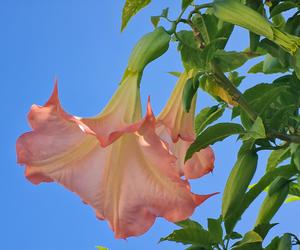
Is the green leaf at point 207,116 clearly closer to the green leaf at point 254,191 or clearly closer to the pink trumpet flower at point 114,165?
the green leaf at point 254,191

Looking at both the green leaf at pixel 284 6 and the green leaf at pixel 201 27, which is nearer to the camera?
the green leaf at pixel 201 27

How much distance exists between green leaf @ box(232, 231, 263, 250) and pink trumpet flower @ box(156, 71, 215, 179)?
298mm

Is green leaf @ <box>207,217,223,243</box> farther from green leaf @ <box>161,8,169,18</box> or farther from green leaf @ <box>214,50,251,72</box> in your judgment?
green leaf @ <box>161,8,169,18</box>

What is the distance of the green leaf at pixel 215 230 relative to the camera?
1.62 meters

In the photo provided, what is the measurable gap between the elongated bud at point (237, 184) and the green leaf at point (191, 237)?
138mm

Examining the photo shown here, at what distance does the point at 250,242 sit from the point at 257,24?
0.61 metres

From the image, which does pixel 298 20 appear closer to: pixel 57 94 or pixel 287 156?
pixel 287 156

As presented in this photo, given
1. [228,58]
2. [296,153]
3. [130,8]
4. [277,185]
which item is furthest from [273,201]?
[130,8]

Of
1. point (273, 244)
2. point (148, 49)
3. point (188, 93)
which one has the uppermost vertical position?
point (148, 49)

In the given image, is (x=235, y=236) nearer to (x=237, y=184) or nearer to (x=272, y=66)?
(x=237, y=184)

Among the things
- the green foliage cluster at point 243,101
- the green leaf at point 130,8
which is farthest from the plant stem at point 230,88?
the green leaf at point 130,8

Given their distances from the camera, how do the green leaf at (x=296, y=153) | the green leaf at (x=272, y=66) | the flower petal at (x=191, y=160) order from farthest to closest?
the green leaf at (x=272, y=66), the green leaf at (x=296, y=153), the flower petal at (x=191, y=160)

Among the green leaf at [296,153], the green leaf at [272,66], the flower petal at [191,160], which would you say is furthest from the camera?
the green leaf at [272,66]

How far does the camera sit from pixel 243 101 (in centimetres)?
146
